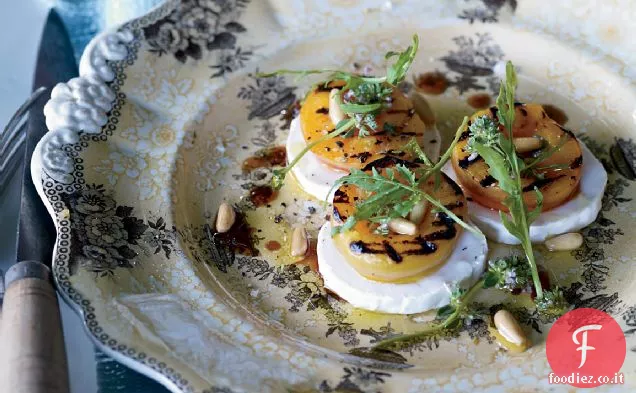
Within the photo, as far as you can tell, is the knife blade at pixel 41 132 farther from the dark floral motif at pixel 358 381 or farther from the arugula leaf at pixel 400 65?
the arugula leaf at pixel 400 65

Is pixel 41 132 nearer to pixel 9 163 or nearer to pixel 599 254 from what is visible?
pixel 9 163

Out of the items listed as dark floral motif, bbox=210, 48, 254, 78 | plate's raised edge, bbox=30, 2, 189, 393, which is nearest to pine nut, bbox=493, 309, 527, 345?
plate's raised edge, bbox=30, 2, 189, 393

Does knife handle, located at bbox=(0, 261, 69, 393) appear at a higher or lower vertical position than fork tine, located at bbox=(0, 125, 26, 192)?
lower

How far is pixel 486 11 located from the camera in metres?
4.83

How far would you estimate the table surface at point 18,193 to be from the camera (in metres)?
3.41

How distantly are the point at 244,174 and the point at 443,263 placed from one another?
131 centimetres


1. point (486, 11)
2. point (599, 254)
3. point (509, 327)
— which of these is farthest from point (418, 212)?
point (486, 11)

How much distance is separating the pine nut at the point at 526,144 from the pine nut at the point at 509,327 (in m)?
0.81

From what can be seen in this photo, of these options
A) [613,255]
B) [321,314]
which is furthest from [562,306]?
[321,314]

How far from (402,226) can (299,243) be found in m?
0.66

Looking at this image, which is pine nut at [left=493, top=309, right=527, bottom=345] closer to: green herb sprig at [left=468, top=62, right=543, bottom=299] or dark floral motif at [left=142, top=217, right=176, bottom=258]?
green herb sprig at [left=468, top=62, right=543, bottom=299]

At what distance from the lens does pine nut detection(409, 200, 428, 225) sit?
3348 mm

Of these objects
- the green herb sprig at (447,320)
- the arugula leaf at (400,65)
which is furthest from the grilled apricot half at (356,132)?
the green herb sprig at (447,320)

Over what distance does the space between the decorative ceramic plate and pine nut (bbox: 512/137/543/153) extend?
20.0 inches
